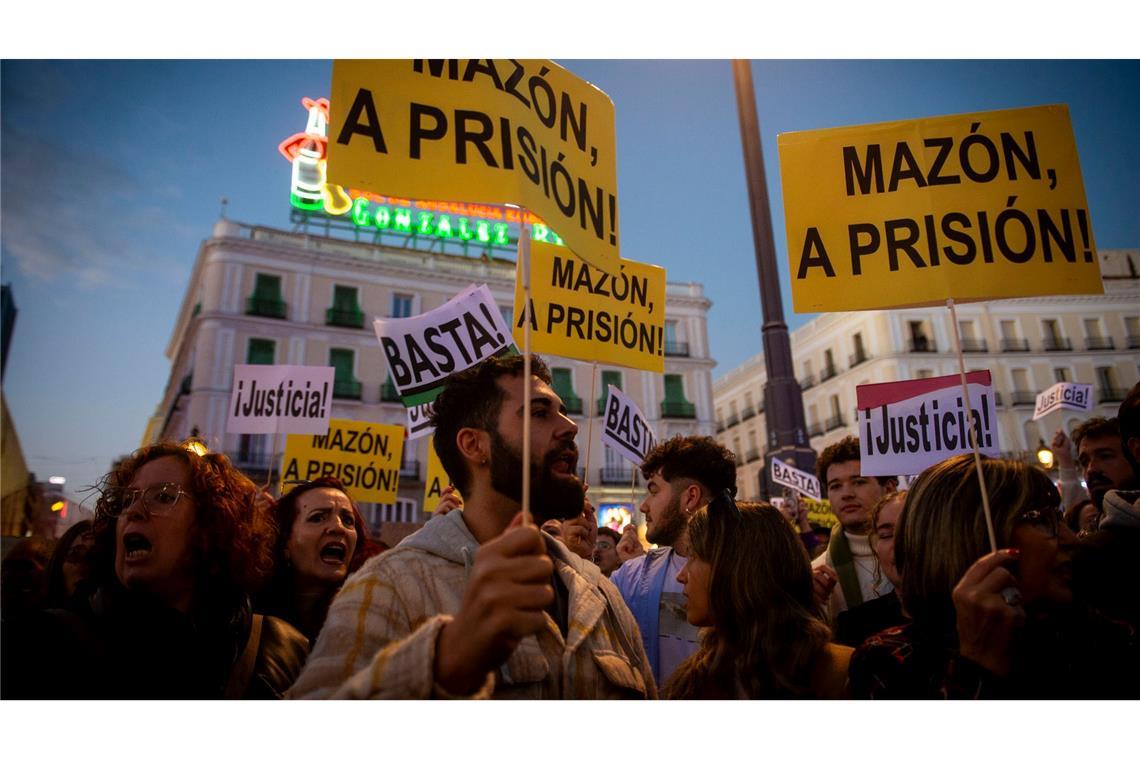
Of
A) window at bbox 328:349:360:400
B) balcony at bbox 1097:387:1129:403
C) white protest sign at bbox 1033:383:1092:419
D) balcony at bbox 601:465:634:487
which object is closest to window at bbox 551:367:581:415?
balcony at bbox 601:465:634:487

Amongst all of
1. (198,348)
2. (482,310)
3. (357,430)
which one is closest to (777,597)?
(482,310)

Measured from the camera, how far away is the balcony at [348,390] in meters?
30.2

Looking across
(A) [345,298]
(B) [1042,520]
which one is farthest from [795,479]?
(A) [345,298]

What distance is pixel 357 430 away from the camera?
25.6 feet

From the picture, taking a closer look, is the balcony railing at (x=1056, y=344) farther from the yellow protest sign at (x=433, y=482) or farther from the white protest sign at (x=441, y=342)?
the white protest sign at (x=441, y=342)

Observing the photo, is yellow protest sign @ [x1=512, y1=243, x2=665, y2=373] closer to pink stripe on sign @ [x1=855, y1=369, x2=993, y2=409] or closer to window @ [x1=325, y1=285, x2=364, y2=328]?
pink stripe on sign @ [x1=855, y1=369, x2=993, y2=409]

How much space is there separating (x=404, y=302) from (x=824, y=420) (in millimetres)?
24354

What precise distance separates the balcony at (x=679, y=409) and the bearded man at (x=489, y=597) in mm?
32207

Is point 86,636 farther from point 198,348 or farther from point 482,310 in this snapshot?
point 198,348

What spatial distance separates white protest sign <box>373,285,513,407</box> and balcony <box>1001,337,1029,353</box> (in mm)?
41226

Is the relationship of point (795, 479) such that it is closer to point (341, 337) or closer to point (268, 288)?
point (341, 337)

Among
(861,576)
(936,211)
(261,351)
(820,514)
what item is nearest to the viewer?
(936,211)

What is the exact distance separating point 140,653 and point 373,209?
104ft

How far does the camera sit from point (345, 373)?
30828mm
